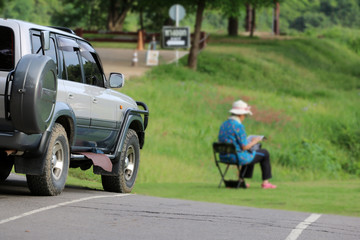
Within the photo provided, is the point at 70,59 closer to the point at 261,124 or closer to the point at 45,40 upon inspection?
the point at 45,40

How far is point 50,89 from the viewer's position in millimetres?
7730

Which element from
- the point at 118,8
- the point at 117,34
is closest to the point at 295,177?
the point at 117,34

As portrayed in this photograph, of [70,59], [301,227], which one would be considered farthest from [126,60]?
[301,227]

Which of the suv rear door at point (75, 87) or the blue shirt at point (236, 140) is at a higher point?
the suv rear door at point (75, 87)

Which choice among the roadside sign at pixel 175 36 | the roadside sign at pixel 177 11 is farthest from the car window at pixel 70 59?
the roadside sign at pixel 175 36

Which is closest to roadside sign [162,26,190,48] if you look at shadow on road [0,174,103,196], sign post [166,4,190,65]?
sign post [166,4,190,65]

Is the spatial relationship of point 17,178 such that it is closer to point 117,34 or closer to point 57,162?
point 57,162

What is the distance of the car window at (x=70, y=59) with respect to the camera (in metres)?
9.01

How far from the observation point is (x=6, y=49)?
26.9 ft

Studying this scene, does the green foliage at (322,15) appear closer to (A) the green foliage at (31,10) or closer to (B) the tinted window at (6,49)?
(A) the green foliage at (31,10)

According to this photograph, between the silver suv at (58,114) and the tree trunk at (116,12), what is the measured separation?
5161 cm

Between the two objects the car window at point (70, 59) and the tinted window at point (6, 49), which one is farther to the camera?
the car window at point (70, 59)

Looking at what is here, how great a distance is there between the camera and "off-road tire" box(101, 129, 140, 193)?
397 inches

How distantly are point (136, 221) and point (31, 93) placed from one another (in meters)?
1.44
